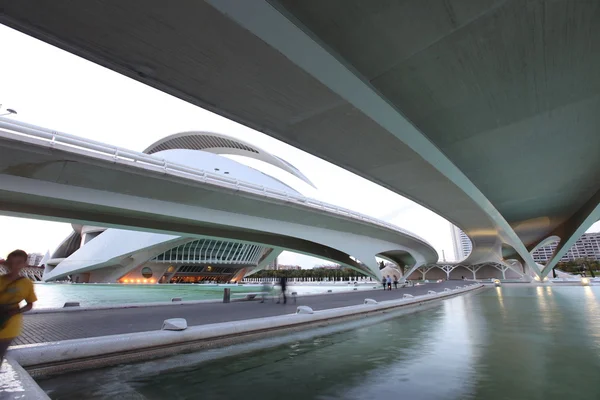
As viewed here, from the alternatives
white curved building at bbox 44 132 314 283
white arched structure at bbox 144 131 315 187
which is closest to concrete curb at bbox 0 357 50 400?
white curved building at bbox 44 132 314 283

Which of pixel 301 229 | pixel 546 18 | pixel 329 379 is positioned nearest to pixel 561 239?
pixel 301 229

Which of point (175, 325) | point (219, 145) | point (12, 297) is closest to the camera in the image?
point (12, 297)

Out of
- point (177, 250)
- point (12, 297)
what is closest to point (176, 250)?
point (177, 250)

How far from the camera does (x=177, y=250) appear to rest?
47188 mm

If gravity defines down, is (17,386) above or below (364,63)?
below

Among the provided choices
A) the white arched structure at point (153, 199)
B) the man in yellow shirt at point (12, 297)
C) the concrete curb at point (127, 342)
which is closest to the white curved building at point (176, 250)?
→ the white arched structure at point (153, 199)

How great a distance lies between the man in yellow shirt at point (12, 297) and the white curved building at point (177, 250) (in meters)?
29.1

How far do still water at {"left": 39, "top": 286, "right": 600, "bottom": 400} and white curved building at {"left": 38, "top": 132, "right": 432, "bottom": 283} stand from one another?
2778cm

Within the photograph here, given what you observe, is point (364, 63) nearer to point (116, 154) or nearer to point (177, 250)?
point (116, 154)

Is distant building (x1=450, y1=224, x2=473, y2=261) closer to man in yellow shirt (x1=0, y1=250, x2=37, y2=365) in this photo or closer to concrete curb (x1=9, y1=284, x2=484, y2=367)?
concrete curb (x1=9, y1=284, x2=484, y2=367)

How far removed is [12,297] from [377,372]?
4.95 m

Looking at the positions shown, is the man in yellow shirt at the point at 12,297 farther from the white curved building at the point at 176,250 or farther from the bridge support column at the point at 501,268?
the bridge support column at the point at 501,268

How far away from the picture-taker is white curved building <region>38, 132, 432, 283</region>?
40.8 metres

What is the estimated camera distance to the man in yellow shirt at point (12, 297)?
304 cm
